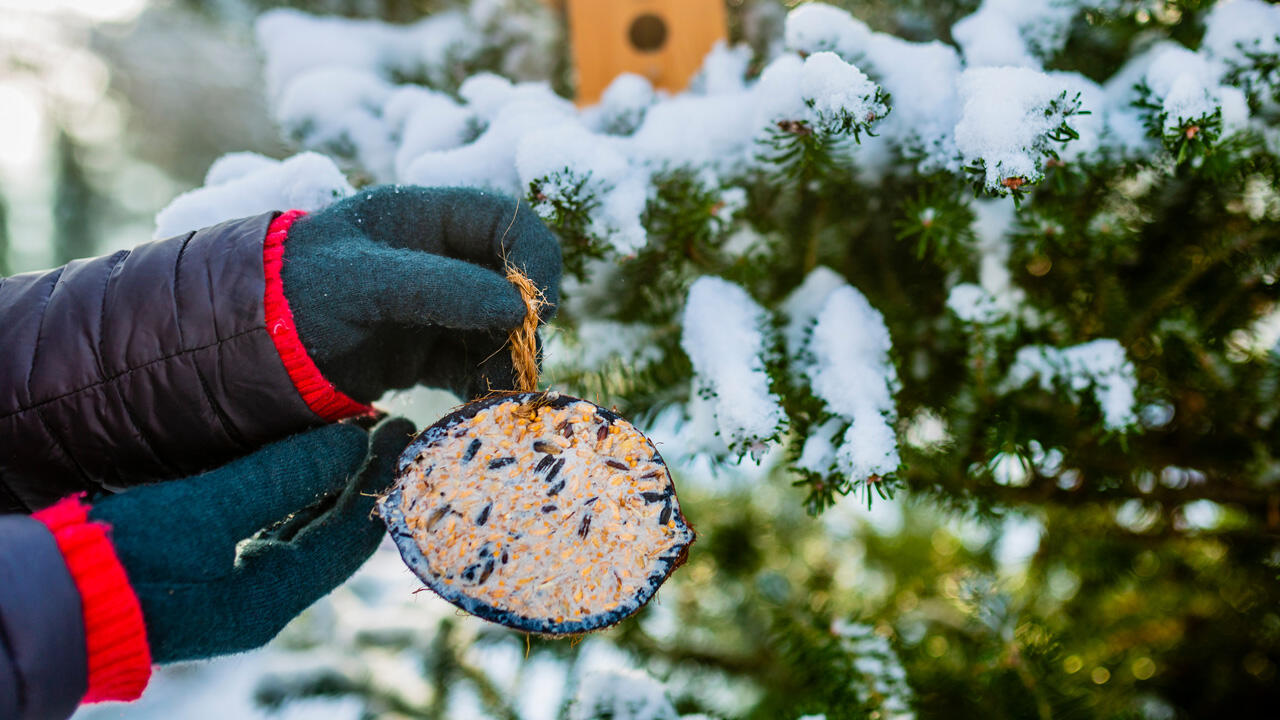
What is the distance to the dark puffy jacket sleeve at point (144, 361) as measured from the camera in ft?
1.87

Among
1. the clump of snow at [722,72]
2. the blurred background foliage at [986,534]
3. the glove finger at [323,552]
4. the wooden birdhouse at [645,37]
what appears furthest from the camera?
the wooden birdhouse at [645,37]

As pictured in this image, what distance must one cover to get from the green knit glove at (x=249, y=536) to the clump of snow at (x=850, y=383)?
406mm

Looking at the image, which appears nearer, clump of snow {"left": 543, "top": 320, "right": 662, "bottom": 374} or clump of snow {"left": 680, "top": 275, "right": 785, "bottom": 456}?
clump of snow {"left": 680, "top": 275, "right": 785, "bottom": 456}

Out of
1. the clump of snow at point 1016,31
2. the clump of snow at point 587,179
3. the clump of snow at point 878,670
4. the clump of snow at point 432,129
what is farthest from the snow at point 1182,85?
the clump of snow at point 432,129

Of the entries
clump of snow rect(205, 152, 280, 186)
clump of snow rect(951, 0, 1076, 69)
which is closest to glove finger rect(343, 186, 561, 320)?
clump of snow rect(205, 152, 280, 186)

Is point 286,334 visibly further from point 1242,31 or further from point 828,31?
point 1242,31

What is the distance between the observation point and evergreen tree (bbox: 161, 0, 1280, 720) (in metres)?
0.68

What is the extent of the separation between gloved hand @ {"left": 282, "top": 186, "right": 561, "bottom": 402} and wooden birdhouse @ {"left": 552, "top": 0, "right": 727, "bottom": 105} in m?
0.48

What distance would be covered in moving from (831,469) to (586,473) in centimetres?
24

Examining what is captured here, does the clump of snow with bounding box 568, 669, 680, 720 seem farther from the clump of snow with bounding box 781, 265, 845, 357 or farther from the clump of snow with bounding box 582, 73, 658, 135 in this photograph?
the clump of snow with bounding box 582, 73, 658, 135

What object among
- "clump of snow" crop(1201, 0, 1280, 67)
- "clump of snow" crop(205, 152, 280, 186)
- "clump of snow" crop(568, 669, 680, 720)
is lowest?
"clump of snow" crop(568, 669, 680, 720)

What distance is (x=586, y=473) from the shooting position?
597 mm

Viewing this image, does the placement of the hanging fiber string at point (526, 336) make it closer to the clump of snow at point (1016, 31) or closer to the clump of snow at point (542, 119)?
the clump of snow at point (542, 119)

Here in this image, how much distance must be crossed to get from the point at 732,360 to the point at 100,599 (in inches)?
20.0
